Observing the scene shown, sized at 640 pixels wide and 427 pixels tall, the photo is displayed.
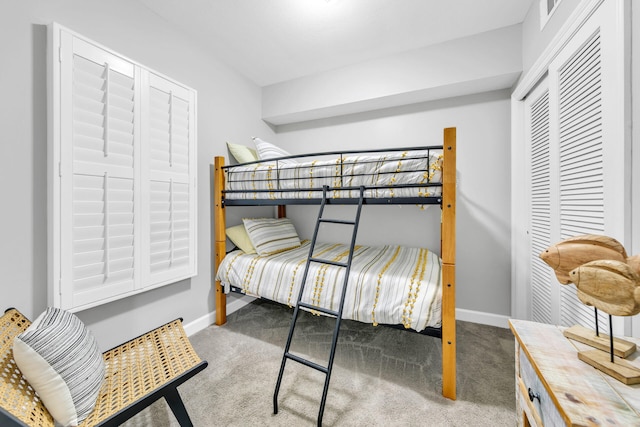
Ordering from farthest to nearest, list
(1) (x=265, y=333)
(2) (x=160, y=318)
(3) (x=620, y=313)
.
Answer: (1) (x=265, y=333)
(2) (x=160, y=318)
(3) (x=620, y=313)

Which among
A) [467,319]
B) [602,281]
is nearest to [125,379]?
[602,281]

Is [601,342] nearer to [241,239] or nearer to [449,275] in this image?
[449,275]

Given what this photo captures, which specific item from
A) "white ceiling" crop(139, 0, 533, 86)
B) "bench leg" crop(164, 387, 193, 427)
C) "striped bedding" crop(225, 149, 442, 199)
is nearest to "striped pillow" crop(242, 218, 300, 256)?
"striped bedding" crop(225, 149, 442, 199)

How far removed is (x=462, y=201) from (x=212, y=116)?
2718 millimetres

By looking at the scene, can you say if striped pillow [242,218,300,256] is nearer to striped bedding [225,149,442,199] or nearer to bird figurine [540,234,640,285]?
striped bedding [225,149,442,199]

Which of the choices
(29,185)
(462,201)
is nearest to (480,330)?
(462,201)

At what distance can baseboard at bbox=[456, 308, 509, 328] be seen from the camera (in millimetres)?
2371

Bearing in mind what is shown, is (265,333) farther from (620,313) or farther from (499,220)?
(499,220)

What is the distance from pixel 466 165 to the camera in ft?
8.14

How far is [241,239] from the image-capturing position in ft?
7.86

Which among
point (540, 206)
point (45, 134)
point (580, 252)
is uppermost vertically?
point (45, 134)

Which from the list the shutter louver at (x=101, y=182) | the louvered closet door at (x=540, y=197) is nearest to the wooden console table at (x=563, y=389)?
the louvered closet door at (x=540, y=197)

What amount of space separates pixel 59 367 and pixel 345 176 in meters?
1.70

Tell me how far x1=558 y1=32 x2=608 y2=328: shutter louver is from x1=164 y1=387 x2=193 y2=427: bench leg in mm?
2115
